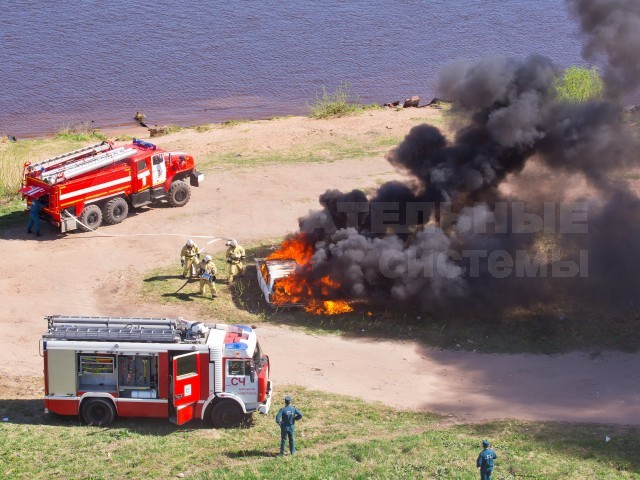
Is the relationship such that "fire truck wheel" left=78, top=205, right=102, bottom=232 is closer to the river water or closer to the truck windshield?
the truck windshield

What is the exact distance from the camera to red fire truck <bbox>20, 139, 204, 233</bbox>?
31141 millimetres

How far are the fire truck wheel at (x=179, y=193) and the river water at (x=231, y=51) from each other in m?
18.2

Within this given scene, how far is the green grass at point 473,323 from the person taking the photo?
2509 centimetres

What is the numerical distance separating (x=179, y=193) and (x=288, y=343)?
12.0m

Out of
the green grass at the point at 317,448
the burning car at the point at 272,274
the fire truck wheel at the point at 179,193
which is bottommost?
the green grass at the point at 317,448

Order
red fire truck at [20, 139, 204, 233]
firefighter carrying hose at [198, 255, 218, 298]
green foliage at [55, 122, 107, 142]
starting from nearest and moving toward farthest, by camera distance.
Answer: firefighter carrying hose at [198, 255, 218, 298] → red fire truck at [20, 139, 204, 233] → green foliage at [55, 122, 107, 142]

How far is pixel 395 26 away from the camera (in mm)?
70562

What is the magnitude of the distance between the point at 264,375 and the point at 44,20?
55713 mm

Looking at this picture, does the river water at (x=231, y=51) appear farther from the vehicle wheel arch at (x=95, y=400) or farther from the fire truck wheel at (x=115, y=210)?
the vehicle wheel arch at (x=95, y=400)

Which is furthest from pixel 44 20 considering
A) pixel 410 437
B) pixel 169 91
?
pixel 410 437

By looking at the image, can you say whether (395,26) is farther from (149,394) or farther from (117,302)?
(149,394)

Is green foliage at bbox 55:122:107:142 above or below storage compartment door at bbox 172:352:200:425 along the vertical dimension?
above

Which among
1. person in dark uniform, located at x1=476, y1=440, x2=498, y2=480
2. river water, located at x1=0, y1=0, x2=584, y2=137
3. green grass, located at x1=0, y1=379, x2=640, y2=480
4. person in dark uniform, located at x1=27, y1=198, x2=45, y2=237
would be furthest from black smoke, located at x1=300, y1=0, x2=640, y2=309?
river water, located at x1=0, y1=0, x2=584, y2=137

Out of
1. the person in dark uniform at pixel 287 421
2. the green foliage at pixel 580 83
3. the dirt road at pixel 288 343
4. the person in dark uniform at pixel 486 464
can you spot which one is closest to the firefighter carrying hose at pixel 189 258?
the dirt road at pixel 288 343
